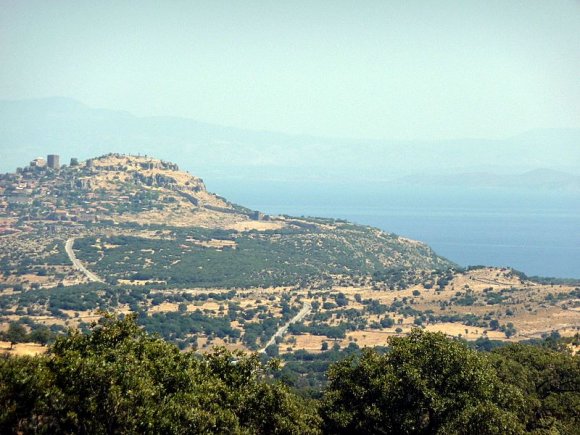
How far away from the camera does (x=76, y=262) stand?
421 ft

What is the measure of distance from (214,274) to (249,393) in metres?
99.9

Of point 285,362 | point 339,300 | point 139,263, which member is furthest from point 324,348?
point 139,263

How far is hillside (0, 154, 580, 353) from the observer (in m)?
93.3

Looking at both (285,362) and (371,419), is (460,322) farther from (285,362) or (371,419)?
(371,419)

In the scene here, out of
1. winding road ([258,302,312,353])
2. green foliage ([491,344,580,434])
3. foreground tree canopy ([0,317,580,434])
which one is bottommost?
winding road ([258,302,312,353])

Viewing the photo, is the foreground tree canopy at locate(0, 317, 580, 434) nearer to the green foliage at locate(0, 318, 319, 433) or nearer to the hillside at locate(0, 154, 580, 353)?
the green foliage at locate(0, 318, 319, 433)

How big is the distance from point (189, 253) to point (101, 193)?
47.1 m

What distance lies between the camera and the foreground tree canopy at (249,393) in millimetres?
21781

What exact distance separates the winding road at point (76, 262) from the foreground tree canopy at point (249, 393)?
9297cm

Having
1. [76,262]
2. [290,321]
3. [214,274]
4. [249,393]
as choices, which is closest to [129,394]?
[249,393]

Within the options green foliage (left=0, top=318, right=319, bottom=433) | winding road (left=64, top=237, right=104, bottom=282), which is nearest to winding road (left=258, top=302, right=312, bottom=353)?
winding road (left=64, top=237, right=104, bottom=282)

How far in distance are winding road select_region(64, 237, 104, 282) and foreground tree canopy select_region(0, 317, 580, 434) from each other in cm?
9297

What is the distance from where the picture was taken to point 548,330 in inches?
3428

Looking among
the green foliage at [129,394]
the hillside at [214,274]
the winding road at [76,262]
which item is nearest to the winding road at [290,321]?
the hillside at [214,274]
